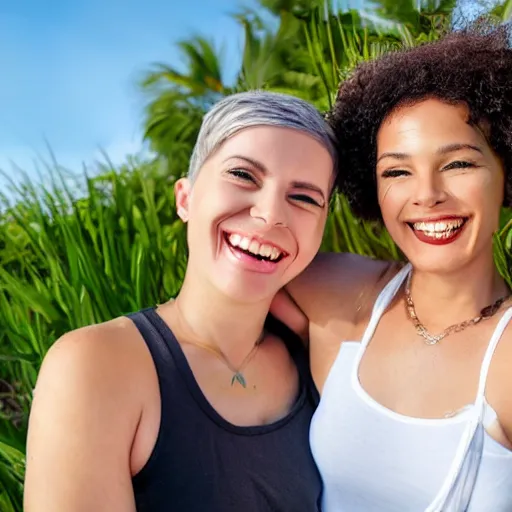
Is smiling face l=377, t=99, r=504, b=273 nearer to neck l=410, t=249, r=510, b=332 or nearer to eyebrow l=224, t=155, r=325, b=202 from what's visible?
neck l=410, t=249, r=510, b=332

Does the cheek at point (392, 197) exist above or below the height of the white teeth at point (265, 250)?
above

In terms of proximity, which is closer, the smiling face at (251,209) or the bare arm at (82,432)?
the bare arm at (82,432)

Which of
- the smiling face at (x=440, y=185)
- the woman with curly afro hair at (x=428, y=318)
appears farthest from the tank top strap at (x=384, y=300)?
the smiling face at (x=440, y=185)

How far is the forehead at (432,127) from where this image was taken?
5.47 feet

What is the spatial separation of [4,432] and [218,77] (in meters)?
7.11

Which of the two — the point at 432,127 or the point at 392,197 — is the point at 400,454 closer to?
the point at 392,197

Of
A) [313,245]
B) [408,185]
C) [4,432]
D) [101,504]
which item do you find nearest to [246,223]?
[313,245]

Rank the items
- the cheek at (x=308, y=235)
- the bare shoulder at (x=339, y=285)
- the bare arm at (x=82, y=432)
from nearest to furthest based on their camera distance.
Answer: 1. the bare arm at (x=82, y=432)
2. the cheek at (x=308, y=235)
3. the bare shoulder at (x=339, y=285)

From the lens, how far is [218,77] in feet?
30.0

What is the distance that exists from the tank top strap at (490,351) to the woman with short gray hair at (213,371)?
1.26ft

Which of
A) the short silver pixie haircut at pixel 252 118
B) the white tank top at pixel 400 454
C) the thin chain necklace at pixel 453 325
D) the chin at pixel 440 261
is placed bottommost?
the white tank top at pixel 400 454

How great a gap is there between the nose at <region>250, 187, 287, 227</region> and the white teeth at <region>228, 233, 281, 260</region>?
0.16 feet

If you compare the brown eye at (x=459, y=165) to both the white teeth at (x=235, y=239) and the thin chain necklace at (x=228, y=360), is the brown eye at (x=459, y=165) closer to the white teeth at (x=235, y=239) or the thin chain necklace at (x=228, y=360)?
the white teeth at (x=235, y=239)

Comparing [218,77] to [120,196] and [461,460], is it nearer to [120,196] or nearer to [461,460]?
[120,196]
